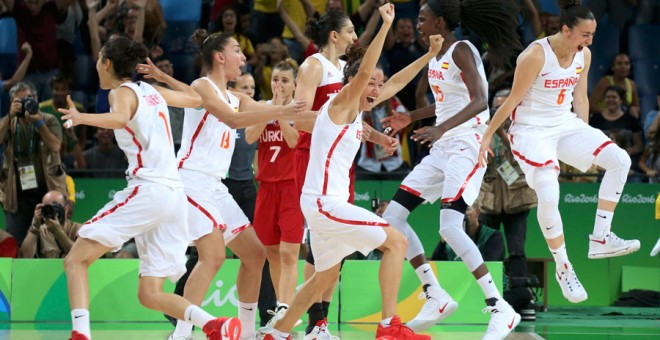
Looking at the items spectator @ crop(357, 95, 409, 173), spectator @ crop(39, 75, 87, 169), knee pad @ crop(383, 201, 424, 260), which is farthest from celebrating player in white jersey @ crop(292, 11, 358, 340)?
spectator @ crop(39, 75, 87, 169)

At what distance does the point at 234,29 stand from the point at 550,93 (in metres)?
6.38

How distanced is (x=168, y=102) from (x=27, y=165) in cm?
453

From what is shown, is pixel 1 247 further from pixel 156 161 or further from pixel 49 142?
pixel 156 161

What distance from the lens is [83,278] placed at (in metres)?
7.04

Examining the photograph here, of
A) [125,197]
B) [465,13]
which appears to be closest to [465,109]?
[465,13]

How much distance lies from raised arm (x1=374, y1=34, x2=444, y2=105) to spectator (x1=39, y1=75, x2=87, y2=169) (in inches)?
224

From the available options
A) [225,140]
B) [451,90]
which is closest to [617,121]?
[451,90]

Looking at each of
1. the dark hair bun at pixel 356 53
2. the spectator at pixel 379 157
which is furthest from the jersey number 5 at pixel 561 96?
the spectator at pixel 379 157

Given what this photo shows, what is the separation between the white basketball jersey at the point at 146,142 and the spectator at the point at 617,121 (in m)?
7.36

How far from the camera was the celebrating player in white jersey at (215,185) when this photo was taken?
312 inches

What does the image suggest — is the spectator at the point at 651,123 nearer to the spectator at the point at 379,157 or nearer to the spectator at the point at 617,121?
the spectator at the point at 617,121

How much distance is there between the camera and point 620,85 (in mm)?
13844

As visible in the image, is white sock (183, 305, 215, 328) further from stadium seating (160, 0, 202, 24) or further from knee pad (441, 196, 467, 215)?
stadium seating (160, 0, 202, 24)

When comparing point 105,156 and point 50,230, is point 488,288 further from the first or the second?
point 105,156
